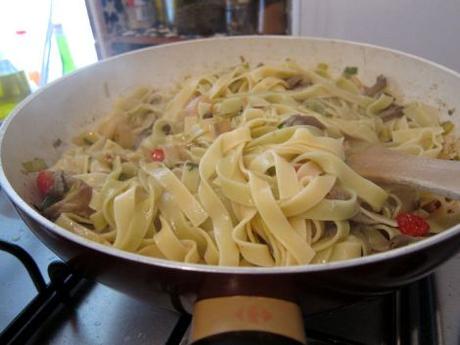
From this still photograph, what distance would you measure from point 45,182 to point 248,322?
2.32ft

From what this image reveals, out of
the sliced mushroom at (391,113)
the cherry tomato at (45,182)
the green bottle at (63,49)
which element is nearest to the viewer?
the cherry tomato at (45,182)

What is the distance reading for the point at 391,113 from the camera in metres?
1.30

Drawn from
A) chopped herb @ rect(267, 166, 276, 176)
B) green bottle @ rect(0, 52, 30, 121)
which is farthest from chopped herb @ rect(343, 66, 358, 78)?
green bottle @ rect(0, 52, 30, 121)

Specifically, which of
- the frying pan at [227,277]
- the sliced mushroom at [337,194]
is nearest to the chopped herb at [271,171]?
the sliced mushroom at [337,194]

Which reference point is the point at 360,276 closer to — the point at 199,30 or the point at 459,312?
the point at 459,312

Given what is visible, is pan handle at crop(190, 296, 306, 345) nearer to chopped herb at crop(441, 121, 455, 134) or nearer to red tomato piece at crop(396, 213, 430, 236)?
red tomato piece at crop(396, 213, 430, 236)

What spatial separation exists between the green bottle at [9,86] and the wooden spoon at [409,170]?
1.40m

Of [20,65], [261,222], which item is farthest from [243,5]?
[261,222]

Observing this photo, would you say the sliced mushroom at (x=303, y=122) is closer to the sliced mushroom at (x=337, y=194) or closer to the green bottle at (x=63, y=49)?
the sliced mushroom at (x=337, y=194)

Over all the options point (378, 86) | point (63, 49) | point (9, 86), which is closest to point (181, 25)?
point (63, 49)

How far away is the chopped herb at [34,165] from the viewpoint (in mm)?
1032

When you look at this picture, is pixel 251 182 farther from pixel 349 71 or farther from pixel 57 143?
pixel 349 71

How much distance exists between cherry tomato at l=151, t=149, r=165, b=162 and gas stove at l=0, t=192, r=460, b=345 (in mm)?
360

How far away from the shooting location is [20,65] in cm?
205
